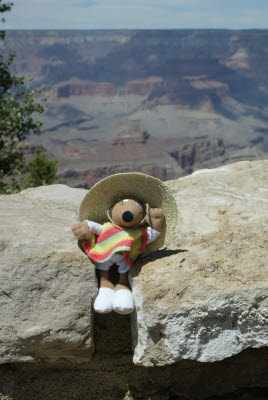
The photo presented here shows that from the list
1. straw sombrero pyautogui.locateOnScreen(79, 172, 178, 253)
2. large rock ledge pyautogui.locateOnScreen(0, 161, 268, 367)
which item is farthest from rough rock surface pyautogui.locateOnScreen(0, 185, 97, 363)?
straw sombrero pyautogui.locateOnScreen(79, 172, 178, 253)

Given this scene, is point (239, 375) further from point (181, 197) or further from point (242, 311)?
point (181, 197)

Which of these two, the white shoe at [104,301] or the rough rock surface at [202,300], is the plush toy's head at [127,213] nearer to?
the rough rock surface at [202,300]

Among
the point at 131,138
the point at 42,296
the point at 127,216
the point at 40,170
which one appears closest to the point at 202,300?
the point at 127,216

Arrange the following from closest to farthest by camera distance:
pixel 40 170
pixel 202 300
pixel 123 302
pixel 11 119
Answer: pixel 202 300
pixel 123 302
pixel 11 119
pixel 40 170

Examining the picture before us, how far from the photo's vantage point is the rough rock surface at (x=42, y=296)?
11.9ft

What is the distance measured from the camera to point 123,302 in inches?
145

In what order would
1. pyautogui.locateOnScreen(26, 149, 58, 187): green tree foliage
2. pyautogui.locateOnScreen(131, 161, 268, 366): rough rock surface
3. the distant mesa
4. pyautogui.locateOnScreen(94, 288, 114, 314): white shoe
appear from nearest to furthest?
pyautogui.locateOnScreen(131, 161, 268, 366): rough rock surface → pyautogui.locateOnScreen(94, 288, 114, 314): white shoe → pyautogui.locateOnScreen(26, 149, 58, 187): green tree foliage → the distant mesa

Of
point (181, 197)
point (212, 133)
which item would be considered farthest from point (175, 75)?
point (181, 197)

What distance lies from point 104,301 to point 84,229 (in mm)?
651

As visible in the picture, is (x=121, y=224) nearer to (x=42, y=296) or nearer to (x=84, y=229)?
(x=84, y=229)

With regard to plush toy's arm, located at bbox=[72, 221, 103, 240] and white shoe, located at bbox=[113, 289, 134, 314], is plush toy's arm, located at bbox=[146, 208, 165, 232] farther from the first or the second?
white shoe, located at bbox=[113, 289, 134, 314]

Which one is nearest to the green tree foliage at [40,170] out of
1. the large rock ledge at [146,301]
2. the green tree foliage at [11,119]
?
the green tree foliage at [11,119]

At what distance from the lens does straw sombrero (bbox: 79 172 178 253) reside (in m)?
3.88

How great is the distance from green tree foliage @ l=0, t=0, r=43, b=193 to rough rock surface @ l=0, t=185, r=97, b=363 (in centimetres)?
761
